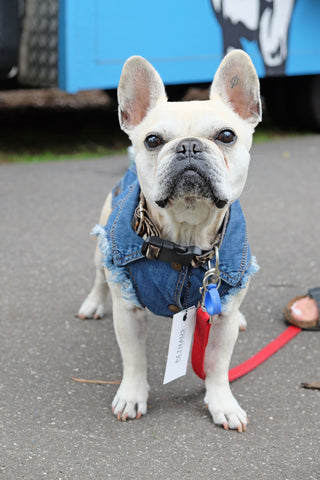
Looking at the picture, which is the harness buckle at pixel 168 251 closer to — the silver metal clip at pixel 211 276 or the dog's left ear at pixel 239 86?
the silver metal clip at pixel 211 276

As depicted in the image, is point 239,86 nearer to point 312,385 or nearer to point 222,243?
point 222,243

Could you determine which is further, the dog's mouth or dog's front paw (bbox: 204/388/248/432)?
dog's front paw (bbox: 204/388/248/432)

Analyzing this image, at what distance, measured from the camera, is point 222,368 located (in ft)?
8.75

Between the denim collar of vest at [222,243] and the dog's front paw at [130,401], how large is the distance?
0.54 m

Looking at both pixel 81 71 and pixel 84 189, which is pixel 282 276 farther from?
pixel 81 71

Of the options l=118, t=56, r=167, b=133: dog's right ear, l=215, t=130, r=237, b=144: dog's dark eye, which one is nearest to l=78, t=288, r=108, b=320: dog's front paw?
l=118, t=56, r=167, b=133: dog's right ear

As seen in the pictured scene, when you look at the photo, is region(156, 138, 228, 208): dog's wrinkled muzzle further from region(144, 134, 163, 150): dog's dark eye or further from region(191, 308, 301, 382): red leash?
region(191, 308, 301, 382): red leash

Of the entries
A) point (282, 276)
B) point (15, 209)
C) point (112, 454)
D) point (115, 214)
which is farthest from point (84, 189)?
point (112, 454)

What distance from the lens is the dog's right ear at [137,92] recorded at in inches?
99.4

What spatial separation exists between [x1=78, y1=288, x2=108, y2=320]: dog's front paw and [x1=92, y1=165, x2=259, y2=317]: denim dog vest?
0.90 meters

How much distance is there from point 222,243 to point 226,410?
682 millimetres

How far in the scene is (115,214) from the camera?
106 inches

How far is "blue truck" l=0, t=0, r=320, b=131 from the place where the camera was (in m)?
6.17

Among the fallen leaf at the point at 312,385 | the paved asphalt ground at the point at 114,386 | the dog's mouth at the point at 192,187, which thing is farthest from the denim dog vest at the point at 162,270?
the fallen leaf at the point at 312,385
